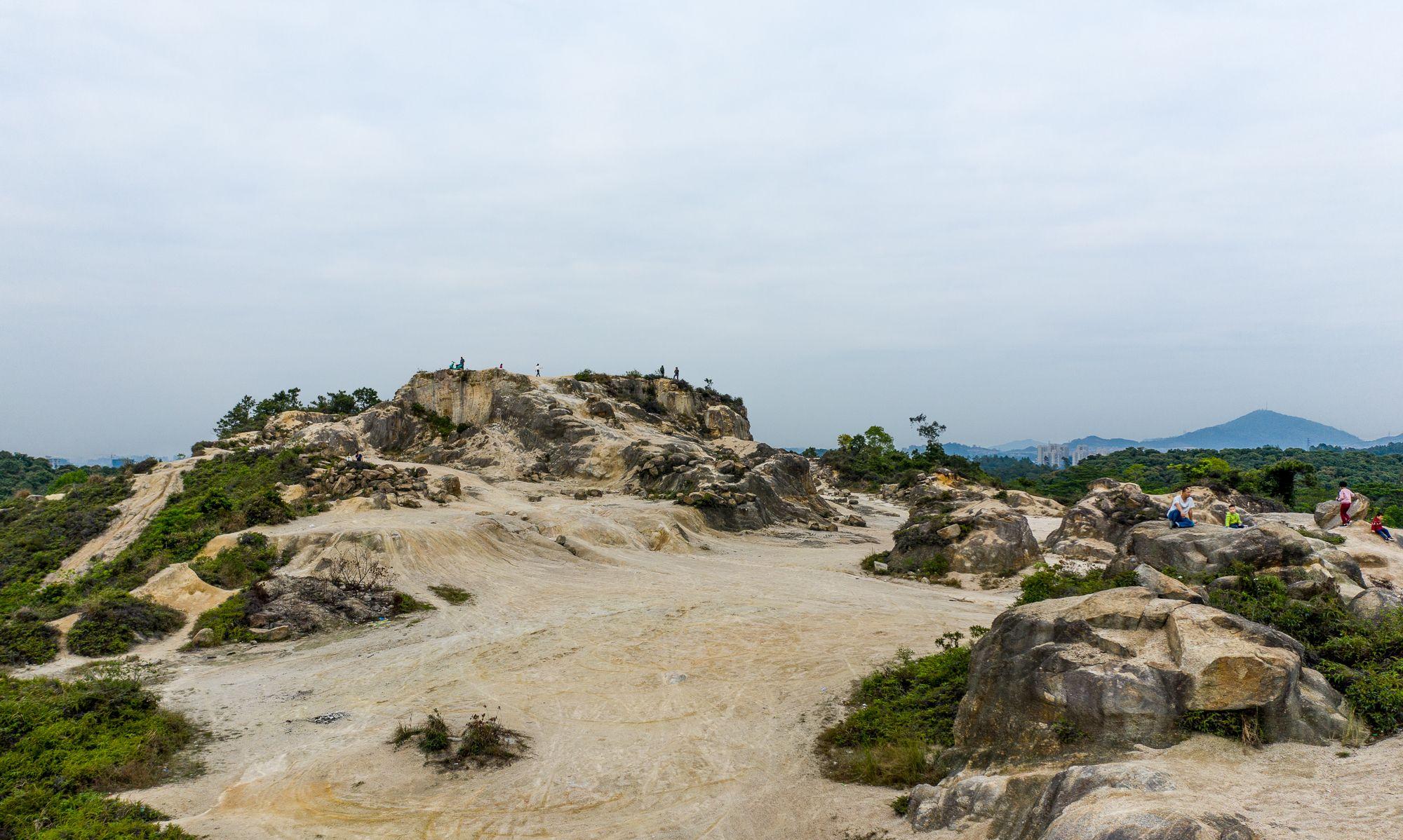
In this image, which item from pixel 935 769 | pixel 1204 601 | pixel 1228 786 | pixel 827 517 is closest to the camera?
pixel 1228 786

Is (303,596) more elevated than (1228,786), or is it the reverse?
(1228,786)

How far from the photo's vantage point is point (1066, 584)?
12.2m

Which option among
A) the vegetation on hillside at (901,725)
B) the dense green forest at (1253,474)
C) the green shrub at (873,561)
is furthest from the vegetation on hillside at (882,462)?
the vegetation on hillside at (901,725)

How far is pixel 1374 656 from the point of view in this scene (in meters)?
7.23

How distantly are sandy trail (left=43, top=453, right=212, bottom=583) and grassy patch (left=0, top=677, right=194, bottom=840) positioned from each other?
15546 mm

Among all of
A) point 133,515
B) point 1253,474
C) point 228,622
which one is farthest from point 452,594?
point 1253,474

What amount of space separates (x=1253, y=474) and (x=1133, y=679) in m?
37.6

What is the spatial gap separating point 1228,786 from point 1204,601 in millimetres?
4245

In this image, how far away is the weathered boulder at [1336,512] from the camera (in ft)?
51.4

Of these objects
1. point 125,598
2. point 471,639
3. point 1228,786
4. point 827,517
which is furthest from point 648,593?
point 827,517

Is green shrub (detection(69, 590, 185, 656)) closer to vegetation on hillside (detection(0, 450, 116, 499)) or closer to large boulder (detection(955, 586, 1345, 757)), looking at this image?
large boulder (detection(955, 586, 1345, 757))

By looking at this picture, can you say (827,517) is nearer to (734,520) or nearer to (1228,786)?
(734,520)

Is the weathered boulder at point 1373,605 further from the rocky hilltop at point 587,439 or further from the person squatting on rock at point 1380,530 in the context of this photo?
the rocky hilltop at point 587,439

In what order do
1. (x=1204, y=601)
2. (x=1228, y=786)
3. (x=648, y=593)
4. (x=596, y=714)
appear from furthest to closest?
(x=648, y=593) < (x=596, y=714) < (x=1204, y=601) < (x=1228, y=786)
